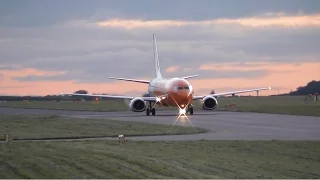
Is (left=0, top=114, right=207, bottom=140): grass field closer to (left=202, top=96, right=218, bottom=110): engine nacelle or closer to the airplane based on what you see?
the airplane

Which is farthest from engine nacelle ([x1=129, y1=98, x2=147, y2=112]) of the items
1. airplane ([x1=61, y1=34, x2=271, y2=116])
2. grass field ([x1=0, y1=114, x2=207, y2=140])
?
grass field ([x1=0, y1=114, x2=207, y2=140])

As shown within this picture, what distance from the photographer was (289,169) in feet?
76.1

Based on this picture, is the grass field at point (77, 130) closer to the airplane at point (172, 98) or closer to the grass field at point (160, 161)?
the grass field at point (160, 161)

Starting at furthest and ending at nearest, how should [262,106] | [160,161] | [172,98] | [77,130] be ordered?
[262,106] → [172,98] → [77,130] → [160,161]

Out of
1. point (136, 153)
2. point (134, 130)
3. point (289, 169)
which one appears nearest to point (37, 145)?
point (136, 153)

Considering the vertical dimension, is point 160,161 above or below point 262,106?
below

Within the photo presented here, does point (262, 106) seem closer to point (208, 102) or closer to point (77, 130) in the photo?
point (208, 102)


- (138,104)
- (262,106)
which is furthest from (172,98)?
(262,106)

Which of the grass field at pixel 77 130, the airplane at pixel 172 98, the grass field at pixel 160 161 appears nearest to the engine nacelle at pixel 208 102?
→ the airplane at pixel 172 98

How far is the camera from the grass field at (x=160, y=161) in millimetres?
20719

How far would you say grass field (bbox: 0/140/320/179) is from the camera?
20.7 metres

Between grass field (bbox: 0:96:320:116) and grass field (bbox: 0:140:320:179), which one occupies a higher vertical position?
grass field (bbox: 0:96:320:116)

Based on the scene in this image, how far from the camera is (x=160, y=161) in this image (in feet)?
76.0

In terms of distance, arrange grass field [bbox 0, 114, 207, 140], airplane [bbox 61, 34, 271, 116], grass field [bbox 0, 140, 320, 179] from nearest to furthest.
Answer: grass field [bbox 0, 140, 320, 179] < grass field [bbox 0, 114, 207, 140] < airplane [bbox 61, 34, 271, 116]
